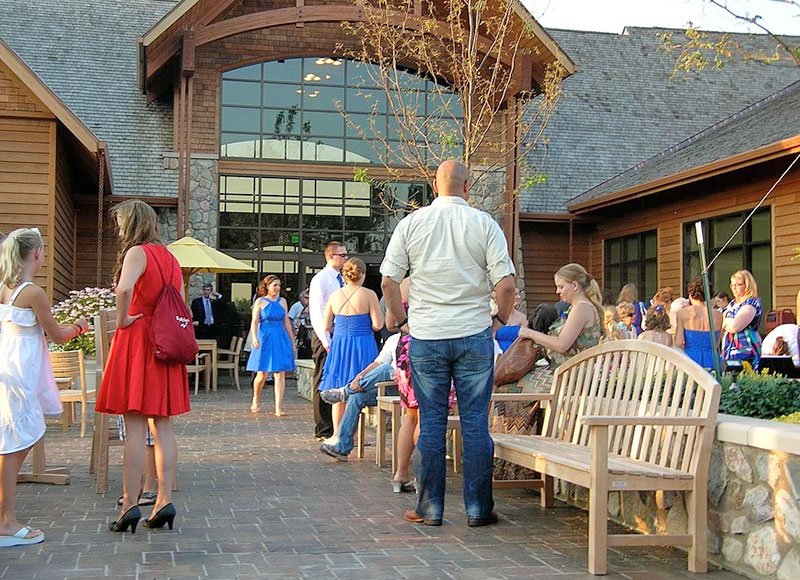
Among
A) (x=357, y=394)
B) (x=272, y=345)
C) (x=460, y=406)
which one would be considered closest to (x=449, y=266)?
(x=460, y=406)

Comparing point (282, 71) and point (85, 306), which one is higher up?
point (282, 71)

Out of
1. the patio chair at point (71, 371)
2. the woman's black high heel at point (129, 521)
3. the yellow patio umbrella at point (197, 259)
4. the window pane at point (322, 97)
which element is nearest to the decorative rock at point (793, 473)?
the woman's black high heel at point (129, 521)

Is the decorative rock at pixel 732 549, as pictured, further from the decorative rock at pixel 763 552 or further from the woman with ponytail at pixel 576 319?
the woman with ponytail at pixel 576 319

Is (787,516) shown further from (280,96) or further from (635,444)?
(280,96)

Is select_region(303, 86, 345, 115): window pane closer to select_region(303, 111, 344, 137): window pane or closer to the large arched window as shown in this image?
the large arched window

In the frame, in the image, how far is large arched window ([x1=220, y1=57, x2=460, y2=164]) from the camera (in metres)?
20.4

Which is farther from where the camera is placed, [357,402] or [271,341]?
[271,341]

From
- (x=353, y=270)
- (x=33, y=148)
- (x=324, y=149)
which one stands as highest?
(x=324, y=149)

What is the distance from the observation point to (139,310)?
18.0ft

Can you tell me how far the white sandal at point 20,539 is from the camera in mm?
5074

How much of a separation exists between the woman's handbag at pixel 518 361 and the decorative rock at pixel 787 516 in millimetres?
2652

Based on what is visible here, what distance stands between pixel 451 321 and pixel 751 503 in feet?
5.88

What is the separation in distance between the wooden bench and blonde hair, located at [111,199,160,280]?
7.80 feet

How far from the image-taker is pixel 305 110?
20.6m
